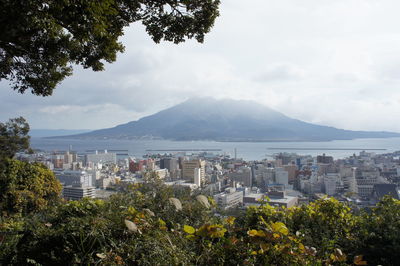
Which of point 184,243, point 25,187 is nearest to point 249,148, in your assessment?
point 25,187

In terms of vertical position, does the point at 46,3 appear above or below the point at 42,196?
above

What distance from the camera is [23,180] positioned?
477cm

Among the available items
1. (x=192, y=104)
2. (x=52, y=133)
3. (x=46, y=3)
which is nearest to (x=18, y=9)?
(x=46, y=3)

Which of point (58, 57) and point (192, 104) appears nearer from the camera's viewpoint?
point (58, 57)

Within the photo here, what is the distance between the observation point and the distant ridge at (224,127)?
9394 centimetres

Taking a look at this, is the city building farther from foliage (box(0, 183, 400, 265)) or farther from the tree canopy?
the tree canopy

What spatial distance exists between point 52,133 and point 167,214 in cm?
17525

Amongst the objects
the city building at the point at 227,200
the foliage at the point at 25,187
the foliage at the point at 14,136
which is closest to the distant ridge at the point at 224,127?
the foliage at the point at 14,136

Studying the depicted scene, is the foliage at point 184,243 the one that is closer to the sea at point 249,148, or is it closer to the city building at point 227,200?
the city building at point 227,200

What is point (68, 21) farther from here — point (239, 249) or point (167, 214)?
point (239, 249)

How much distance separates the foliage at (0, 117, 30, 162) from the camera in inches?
266

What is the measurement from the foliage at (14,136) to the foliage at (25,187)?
223cm

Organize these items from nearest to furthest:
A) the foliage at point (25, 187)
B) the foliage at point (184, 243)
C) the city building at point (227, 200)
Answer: the foliage at point (184, 243) → the city building at point (227, 200) → the foliage at point (25, 187)

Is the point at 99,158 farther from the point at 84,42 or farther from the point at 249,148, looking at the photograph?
the point at 84,42
